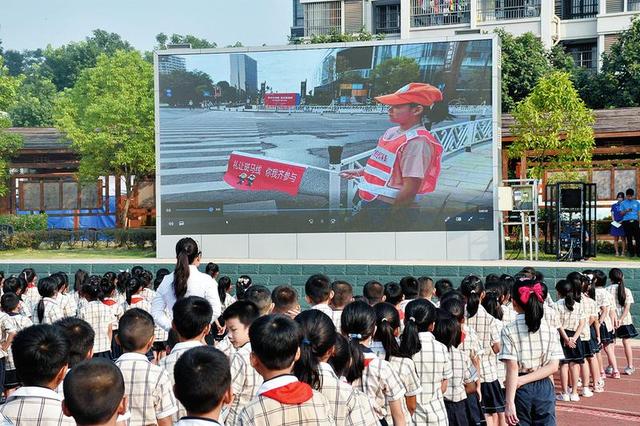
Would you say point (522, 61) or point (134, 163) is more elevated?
point (522, 61)

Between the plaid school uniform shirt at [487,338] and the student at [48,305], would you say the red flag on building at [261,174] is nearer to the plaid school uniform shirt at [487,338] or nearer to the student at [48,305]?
the student at [48,305]

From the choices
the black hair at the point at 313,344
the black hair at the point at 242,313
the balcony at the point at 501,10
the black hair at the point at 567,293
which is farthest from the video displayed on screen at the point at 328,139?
the balcony at the point at 501,10

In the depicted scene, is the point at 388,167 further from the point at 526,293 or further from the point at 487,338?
the point at 526,293

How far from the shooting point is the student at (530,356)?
5.83 meters

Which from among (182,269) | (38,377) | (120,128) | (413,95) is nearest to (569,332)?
(182,269)

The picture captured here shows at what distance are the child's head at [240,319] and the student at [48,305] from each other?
14.6 feet

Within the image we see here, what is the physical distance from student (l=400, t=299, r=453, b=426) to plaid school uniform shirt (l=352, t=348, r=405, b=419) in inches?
26.1

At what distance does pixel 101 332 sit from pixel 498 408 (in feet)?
13.1

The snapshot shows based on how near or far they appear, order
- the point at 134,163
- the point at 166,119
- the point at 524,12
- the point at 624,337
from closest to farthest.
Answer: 1. the point at 624,337
2. the point at 166,119
3. the point at 134,163
4. the point at 524,12

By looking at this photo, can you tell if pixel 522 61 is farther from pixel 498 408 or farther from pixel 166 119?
pixel 498 408

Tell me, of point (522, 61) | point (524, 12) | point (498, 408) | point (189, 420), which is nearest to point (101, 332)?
point (498, 408)

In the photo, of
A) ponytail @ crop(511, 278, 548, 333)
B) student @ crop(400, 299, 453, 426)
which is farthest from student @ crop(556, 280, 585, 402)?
student @ crop(400, 299, 453, 426)

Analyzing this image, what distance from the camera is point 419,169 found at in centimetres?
1933

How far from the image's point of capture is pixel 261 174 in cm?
Answer: 1995
